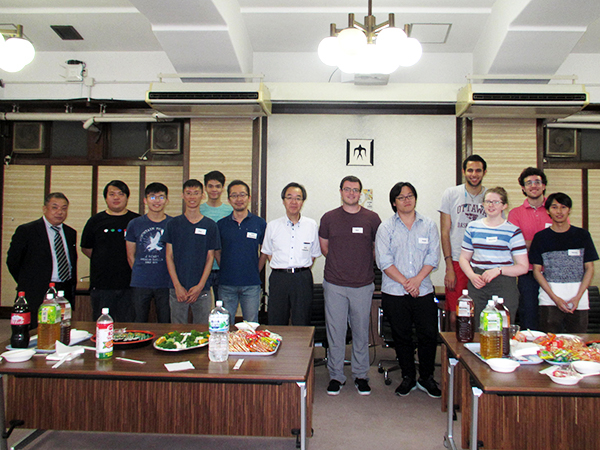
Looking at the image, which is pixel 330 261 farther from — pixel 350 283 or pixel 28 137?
pixel 28 137

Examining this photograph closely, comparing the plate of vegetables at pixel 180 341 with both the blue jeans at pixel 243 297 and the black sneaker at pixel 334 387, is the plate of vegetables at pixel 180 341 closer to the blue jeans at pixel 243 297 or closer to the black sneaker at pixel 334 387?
the blue jeans at pixel 243 297

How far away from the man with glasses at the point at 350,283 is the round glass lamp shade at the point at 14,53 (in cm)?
262

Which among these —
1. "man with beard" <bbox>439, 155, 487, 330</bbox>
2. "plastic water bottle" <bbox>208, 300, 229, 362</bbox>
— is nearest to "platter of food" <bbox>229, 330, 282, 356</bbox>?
"plastic water bottle" <bbox>208, 300, 229, 362</bbox>

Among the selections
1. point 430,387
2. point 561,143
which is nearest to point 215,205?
point 430,387

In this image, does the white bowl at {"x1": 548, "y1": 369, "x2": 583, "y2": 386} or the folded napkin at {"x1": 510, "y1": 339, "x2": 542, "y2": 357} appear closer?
the white bowl at {"x1": 548, "y1": 369, "x2": 583, "y2": 386}

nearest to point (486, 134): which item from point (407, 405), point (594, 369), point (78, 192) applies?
point (407, 405)

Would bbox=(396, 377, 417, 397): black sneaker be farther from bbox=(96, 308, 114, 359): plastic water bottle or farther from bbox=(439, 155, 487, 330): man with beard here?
bbox=(96, 308, 114, 359): plastic water bottle

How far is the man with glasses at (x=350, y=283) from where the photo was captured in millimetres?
3420

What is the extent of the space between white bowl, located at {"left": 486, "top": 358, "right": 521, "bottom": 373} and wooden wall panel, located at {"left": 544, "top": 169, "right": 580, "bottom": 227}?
4.33 meters

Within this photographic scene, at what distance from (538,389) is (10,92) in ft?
22.6

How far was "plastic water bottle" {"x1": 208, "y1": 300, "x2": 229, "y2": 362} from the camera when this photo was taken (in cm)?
208

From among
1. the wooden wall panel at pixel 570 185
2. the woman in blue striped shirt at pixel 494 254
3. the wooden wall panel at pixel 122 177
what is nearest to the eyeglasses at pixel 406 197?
the woman in blue striped shirt at pixel 494 254

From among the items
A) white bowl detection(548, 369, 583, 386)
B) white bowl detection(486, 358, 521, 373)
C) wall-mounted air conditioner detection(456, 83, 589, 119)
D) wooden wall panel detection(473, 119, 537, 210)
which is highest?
wall-mounted air conditioner detection(456, 83, 589, 119)

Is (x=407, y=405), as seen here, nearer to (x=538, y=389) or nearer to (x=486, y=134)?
(x=538, y=389)
